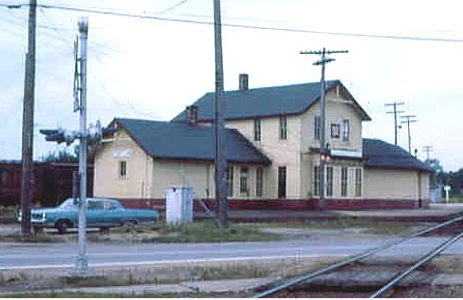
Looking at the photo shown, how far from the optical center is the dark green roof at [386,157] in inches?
2653

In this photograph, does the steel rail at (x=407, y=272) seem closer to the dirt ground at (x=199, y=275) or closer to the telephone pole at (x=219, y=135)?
the dirt ground at (x=199, y=275)

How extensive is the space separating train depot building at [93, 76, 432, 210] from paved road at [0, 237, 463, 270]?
22387 mm

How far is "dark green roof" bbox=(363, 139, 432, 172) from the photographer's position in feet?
221

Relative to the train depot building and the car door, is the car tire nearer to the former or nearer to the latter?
the car door

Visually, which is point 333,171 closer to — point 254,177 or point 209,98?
point 254,177

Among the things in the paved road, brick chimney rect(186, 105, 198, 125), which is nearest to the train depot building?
brick chimney rect(186, 105, 198, 125)

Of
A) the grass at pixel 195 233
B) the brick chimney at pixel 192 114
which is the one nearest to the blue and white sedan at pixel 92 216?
the grass at pixel 195 233

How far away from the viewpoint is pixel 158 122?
5622 centimetres

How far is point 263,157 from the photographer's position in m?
59.4

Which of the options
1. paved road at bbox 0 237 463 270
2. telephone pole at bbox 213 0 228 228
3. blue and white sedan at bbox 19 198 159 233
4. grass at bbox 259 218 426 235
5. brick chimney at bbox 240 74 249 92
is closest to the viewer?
paved road at bbox 0 237 463 270

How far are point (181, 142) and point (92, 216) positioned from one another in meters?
19.2

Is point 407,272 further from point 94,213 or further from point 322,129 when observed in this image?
point 322,129

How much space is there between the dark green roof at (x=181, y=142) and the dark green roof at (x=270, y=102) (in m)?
2.74

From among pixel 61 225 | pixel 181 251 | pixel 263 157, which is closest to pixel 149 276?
pixel 181 251
